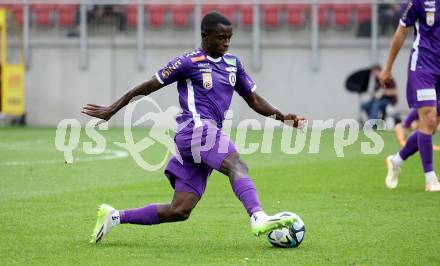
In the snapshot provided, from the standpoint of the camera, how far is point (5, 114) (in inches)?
1022

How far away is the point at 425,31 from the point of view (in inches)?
435

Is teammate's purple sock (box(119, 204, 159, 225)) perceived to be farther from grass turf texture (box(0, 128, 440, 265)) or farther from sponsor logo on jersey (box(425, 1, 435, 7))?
sponsor logo on jersey (box(425, 1, 435, 7))

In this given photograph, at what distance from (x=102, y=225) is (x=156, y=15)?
18.8 meters

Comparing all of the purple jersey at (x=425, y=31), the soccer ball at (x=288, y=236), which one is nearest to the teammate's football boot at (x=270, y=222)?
the soccer ball at (x=288, y=236)

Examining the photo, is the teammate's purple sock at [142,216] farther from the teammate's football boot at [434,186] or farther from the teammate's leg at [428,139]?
the teammate's football boot at [434,186]

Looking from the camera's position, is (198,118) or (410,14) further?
(410,14)

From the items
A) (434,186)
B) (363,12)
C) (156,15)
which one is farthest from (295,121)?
(156,15)

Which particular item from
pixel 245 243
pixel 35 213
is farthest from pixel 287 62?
pixel 245 243

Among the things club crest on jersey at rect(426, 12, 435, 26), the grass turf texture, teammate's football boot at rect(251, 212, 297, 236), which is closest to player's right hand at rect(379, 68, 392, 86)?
club crest on jersey at rect(426, 12, 435, 26)

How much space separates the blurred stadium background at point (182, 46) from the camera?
2531 centimetres

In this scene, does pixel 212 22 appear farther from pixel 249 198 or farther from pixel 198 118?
pixel 249 198

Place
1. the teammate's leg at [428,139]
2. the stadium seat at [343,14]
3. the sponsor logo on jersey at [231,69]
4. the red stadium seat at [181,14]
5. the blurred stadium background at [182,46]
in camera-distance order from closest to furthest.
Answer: the sponsor logo on jersey at [231,69] < the teammate's leg at [428,139] < the blurred stadium background at [182,46] < the stadium seat at [343,14] < the red stadium seat at [181,14]

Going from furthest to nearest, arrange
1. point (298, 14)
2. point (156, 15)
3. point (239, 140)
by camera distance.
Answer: point (156, 15) < point (298, 14) < point (239, 140)

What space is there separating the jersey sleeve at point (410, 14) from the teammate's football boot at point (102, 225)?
456 centimetres
